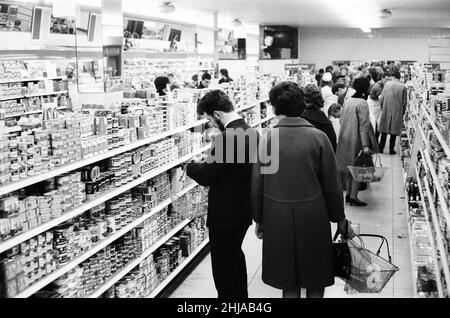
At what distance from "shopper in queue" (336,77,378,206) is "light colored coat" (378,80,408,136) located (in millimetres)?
4181

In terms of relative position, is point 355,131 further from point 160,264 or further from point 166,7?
point 166,7

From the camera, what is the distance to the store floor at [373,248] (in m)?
5.25

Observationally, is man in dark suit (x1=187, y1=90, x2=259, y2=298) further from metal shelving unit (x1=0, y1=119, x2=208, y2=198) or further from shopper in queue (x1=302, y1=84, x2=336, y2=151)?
shopper in queue (x1=302, y1=84, x2=336, y2=151)

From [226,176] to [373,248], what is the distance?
3055 millimetres

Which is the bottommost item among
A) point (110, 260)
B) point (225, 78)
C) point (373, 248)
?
point (373, 248)

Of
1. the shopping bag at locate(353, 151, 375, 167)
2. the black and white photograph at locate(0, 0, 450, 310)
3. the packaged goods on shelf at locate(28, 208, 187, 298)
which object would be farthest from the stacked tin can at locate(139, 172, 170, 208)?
the shopping bag at locate(353, 151, 375, 167)

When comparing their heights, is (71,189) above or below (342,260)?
above

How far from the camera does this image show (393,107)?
1166cm

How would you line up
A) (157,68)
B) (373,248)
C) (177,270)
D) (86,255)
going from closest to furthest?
(86,255) < (177,270) < (373,248) < (157,68)

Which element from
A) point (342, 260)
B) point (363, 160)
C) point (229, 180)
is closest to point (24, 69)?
point (363, 160)

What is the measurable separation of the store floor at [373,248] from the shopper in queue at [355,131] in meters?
0.79

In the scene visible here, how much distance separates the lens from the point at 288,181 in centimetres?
362

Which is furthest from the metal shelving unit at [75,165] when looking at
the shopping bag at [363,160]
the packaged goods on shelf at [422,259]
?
the shopping bag at [363,160]

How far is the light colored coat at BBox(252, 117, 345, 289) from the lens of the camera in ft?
11.9
